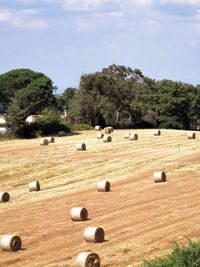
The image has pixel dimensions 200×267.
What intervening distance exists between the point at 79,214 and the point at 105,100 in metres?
55.6

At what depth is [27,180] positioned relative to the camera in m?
39.9

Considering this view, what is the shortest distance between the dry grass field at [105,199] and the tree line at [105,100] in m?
22.8

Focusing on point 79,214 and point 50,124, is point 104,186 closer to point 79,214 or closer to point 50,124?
point 79,214

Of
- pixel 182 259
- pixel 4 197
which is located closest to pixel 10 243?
pixel 182 259

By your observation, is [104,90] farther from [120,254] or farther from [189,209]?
[120,254]

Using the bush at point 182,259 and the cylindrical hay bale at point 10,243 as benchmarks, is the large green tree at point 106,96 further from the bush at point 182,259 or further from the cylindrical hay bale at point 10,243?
the bush at point 182,259

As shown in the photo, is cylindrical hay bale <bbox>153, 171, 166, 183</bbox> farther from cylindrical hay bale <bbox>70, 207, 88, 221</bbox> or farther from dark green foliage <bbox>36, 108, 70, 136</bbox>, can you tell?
Answer: dark green foliage <bbox>36, 108, 70, 136</bbox>

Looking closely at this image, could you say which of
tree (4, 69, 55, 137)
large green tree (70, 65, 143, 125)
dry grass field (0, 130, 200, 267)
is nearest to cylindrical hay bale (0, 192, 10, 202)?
dry grass field (0, 130, 200, 267)

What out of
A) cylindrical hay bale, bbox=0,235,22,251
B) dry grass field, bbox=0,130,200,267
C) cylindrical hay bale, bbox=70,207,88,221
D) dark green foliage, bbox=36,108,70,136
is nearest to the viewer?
dry grass field, bbox=0,130,200,267

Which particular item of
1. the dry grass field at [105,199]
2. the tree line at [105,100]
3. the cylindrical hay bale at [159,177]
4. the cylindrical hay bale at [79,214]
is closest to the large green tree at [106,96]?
the tree line at [105,100]

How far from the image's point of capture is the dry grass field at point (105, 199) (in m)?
20.8

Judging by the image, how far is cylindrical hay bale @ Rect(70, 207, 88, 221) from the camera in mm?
24906

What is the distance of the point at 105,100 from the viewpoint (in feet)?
262

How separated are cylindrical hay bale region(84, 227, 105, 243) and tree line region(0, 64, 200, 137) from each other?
157 feet
